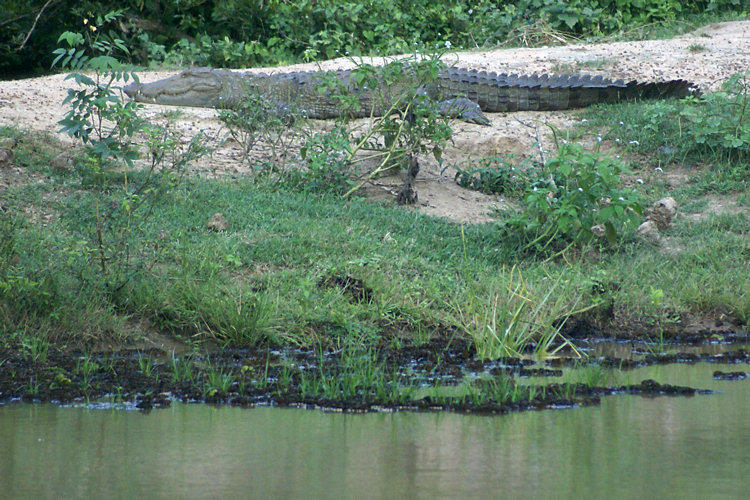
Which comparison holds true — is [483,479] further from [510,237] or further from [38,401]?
[510,237]

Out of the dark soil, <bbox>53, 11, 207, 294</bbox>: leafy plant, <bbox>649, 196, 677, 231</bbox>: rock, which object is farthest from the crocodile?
the dark soil

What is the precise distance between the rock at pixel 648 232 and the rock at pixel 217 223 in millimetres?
2970

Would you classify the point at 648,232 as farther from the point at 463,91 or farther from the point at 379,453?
the point at 379,453

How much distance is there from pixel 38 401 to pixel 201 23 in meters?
10.2

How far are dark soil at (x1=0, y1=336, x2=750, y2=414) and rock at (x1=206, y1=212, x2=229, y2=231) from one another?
4.69 feet

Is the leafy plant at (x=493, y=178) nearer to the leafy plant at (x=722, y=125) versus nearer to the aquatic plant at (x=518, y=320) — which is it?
the leafy plant at (x=722, y=125)

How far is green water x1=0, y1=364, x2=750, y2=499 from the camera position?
2551 mm

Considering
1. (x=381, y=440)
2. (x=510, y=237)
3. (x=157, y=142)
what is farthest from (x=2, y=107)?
(x=381, y=440)

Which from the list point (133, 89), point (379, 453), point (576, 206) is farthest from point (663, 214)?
point (133, 89)

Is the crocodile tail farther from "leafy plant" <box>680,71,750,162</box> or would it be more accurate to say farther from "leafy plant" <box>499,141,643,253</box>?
"leafy plant" <box>499,141,643,253</box>

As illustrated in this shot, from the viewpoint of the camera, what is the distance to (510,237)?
6055 millimetres

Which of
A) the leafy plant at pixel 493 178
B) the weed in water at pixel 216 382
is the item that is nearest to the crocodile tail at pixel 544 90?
the leafy plant at pixel 493 178

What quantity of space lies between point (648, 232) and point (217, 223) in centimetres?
310

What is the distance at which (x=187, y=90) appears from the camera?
9.16 meters
